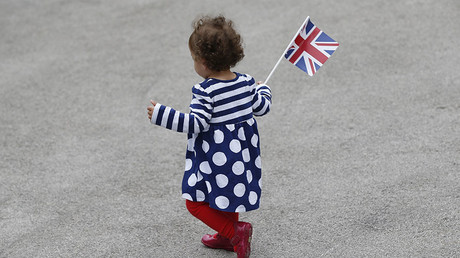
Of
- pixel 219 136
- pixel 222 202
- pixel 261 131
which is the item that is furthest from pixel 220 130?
pixel 261 131

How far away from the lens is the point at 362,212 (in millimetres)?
3822

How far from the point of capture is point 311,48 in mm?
3621

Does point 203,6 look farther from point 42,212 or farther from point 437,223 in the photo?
point 437,223

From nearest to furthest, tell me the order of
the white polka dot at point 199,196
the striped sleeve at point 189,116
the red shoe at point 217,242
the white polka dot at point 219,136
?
the striped sleeve at point 189,116, the white polka dot at point 219,136, the white polka dot at point 199,196, the red shoe at point 217,242

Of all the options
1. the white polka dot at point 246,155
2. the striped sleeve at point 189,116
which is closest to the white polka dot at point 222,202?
the white polka dot at point 246,155

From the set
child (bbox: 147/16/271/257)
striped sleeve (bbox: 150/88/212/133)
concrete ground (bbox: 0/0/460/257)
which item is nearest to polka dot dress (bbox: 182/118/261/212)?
child (bbox: 147/16/271/257)

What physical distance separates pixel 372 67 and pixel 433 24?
3.92ft

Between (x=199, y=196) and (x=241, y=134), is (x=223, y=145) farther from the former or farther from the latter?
(x=199, y=196)

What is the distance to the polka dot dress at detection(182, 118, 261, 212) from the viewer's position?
3176 millimetres

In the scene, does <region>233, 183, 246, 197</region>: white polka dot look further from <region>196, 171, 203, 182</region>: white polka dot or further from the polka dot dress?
<region>196, 171, 203, 182</region>: white polka dot

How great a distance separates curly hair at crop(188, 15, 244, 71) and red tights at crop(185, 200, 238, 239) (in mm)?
759

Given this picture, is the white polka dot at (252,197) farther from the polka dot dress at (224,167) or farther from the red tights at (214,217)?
the red tights at (214,217)

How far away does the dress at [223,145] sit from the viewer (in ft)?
10.2

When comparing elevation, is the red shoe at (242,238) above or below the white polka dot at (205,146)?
below
